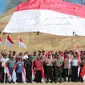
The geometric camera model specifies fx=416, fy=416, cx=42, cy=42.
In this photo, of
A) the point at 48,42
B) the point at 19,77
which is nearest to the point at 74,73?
the point at 19,77

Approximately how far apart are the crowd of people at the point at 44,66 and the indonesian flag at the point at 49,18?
3500mm

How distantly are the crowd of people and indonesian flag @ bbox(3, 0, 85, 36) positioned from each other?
3500 mm

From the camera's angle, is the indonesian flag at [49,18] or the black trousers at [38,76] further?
the black trousers at [38,76]

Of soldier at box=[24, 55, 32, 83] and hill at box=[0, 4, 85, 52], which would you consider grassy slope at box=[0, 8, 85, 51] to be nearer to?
hill at box=[0, 4, 85, 52]

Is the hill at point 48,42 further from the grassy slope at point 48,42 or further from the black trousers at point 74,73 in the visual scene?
the black trousers at point 74,73

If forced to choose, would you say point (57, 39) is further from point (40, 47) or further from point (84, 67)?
point (84, 67)

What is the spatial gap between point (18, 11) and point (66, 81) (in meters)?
5.57

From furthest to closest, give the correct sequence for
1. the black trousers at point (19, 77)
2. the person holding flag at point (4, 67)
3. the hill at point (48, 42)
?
the hill at point (48, 42) < the black trousers at point (19, 77) < the person holding flag at point (4, 67)

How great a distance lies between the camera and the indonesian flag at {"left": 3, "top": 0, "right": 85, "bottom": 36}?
17.9 metres

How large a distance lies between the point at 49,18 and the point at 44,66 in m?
4.93

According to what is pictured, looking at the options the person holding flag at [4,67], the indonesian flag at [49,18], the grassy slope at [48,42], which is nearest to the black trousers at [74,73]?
the person holding flag at [4,67]

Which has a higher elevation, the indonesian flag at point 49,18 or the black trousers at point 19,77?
the indonesian flag at point 49,18

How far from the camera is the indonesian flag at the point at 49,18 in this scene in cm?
1791

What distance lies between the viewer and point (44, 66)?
2250cm
